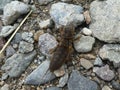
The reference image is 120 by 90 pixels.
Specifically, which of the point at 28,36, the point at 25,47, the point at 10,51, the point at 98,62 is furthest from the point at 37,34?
the point at 98,62

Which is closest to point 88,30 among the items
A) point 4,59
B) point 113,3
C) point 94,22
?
point 94,22

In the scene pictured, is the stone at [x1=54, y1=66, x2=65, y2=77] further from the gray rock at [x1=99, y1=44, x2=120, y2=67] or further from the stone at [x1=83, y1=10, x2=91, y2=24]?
the stone at [x1=83, y1=10, x2=91, y2=24]

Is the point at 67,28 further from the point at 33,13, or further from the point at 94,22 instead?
the point at 33,13

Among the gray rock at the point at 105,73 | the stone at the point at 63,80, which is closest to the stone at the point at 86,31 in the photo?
the gray rock at the point at 105,73

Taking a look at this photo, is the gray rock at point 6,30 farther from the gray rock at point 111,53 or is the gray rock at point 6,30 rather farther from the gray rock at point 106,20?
the gray rock at point 111,53

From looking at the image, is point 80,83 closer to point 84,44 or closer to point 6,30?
point 84,44

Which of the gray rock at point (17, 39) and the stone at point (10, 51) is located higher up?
the gray rock at point (17, 39)

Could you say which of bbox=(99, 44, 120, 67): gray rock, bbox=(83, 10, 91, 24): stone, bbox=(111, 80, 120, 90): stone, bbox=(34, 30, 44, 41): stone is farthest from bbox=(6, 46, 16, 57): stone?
bbox=(111, 80, 120, 90): stone
